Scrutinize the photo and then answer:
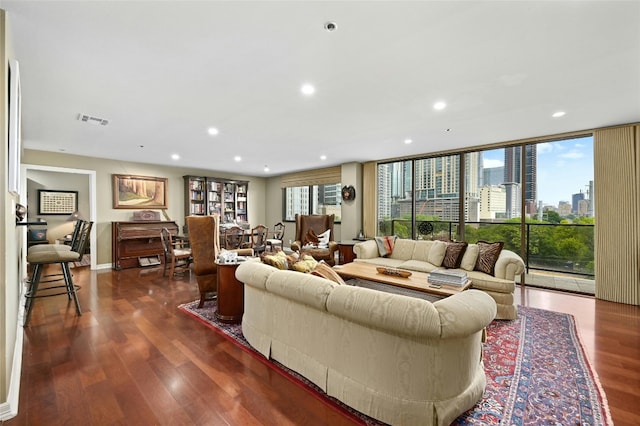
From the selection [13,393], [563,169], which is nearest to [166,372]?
[13,393]

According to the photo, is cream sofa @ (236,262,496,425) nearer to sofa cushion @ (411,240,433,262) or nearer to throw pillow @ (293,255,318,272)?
throw pillow @ (293,255,318,272)

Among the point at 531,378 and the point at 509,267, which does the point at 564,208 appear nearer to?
the point at 509,267

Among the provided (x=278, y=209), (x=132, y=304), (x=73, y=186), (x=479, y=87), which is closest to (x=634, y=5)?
(x=479, y=87)

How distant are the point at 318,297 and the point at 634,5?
258cm

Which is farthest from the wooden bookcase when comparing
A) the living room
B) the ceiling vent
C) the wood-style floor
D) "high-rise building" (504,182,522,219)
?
"high-rise building" (504,182,522,219)

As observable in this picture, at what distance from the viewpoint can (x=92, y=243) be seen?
584 cm

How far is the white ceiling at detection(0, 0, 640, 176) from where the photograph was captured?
66.2 inches

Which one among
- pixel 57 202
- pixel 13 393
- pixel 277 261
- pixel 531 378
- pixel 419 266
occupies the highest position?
pixel 57 202

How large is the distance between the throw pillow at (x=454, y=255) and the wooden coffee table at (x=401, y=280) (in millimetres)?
811

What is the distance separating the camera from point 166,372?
6.92 ft

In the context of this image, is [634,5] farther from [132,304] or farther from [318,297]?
[132,304]

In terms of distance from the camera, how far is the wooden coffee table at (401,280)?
9.00 feet

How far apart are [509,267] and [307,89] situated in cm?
307

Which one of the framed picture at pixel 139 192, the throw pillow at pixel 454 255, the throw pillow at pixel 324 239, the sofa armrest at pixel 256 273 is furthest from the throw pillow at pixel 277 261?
the framed picture at pixel 139 192
